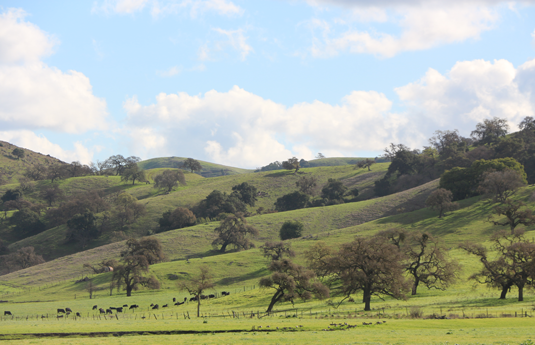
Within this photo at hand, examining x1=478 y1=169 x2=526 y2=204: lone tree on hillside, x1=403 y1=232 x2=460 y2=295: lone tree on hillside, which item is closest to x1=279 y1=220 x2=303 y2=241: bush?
x1=478 y1=169 x2=526 y2=204: lone tree on hillside

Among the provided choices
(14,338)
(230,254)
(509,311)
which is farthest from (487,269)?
(230,254)

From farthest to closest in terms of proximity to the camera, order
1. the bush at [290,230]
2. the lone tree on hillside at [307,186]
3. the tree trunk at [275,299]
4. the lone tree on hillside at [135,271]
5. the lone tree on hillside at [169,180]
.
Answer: the lone tree on hillside at [169,180], the lone tree on hillside at [307,186], the bush at [290,230], the lone tree on hillside at [135,271], the tree trunk at [275,299]

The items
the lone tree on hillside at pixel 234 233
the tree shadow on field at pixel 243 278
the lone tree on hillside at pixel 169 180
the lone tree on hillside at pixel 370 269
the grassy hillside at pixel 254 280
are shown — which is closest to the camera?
the grassy hillside at pixel 254 280

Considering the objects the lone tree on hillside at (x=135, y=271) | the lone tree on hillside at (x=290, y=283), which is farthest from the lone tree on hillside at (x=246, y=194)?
the lone tree on hillside at (x=290, y=283)

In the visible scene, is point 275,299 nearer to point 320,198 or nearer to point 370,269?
point 370,269

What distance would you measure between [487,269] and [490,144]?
404 ft

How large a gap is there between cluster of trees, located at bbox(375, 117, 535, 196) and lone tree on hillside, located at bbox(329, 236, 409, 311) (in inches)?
2895

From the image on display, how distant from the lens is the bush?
11700cm

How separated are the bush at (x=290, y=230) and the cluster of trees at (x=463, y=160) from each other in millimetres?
45322

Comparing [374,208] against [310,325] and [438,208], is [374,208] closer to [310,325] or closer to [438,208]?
[438,208]

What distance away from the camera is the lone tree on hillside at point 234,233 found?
110537mm

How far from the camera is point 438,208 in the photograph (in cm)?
11012

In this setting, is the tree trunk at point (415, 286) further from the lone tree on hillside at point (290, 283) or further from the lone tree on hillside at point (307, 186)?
the lone tree on hillside at point (307, 186)

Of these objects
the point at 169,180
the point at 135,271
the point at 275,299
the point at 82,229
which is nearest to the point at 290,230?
the point at 135,271
